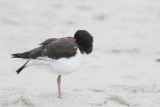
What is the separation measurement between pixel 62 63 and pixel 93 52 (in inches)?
156

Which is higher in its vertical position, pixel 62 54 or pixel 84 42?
pixel 84 42

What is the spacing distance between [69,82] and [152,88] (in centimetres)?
163

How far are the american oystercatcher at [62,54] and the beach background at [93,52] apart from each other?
0.53 meters

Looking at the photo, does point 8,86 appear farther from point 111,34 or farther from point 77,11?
point 77,11

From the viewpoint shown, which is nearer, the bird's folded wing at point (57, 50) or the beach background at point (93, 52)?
the bird's folded wing at point (57, 50)

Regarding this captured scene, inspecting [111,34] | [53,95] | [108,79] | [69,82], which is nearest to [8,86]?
[53,95]

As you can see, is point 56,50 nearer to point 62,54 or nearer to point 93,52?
point 62,54

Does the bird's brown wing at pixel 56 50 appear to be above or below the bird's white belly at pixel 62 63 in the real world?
above

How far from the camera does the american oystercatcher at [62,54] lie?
5816mm

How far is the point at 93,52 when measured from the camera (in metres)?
9.70

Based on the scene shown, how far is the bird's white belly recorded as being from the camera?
5.80m

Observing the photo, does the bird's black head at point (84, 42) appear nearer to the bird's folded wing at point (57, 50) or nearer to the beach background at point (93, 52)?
the bird's folded wing at point (57, 50)

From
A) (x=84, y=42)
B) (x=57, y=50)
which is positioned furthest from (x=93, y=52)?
(x=57, y=50)

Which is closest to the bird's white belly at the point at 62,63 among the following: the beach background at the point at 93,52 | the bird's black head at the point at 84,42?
the bird's black head at the point at 84,42
